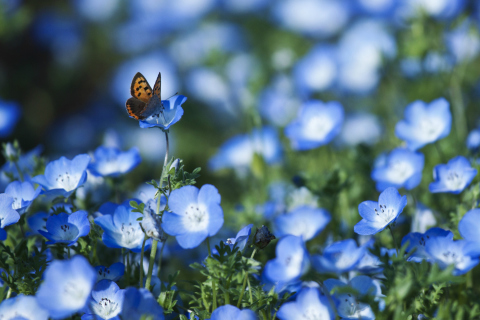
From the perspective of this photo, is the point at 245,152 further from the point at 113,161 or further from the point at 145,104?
the point at 145,104

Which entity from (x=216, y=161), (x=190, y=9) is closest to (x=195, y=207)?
(x=216, y=161)

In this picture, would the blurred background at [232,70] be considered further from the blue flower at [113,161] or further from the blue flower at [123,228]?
the blue flower at [123,228]

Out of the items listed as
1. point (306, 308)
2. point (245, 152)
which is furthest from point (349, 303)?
point (245, 152)

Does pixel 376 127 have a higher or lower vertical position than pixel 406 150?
lower

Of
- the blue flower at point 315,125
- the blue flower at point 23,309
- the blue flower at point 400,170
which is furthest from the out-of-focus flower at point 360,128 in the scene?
the blue flower at point 23,309

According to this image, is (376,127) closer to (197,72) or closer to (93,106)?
(197,72)

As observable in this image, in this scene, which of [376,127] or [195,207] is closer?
[195,207]

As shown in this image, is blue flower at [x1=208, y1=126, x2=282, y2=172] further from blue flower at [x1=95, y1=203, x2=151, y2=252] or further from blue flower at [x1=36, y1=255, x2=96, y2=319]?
blue flower at [x1=36, y1=255, x2=96, y2=319]
